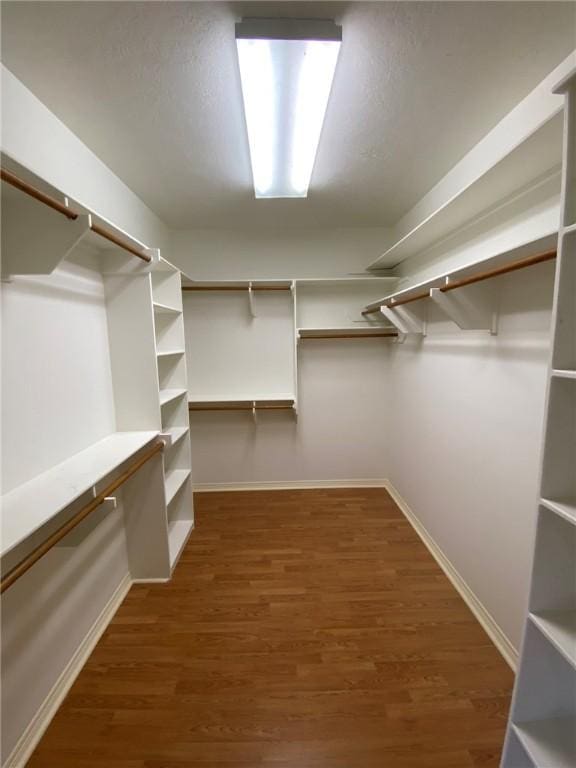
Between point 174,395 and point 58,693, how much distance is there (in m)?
1.59

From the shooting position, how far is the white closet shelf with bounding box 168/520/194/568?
7.54ft

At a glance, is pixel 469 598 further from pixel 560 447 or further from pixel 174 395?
pixel 174 395

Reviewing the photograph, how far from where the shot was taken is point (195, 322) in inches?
127

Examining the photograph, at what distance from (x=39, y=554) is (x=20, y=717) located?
79 centimetres

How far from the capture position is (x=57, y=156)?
5.05ft

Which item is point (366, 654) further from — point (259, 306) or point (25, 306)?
point (259, 306)

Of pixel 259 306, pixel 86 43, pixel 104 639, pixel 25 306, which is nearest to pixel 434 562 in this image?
pixel 104 639

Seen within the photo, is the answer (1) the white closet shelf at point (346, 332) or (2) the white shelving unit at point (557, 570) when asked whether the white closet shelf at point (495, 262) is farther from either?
(1) the white closet shelf at point (346, 332)

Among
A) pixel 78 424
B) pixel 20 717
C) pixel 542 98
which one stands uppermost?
pixel 542 98

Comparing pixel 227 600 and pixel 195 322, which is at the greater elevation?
pixel 195 322

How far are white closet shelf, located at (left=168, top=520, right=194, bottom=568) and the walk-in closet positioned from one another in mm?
24

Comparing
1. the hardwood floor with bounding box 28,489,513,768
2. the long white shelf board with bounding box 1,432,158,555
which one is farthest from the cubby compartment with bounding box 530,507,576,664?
the long white shelf board with bounding box 1,432,158,555

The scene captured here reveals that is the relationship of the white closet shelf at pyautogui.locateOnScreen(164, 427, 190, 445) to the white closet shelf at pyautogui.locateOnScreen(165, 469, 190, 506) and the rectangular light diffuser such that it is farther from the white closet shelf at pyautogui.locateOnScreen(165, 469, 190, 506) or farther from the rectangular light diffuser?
the rectangular light diffuser

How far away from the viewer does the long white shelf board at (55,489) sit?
98 cm
